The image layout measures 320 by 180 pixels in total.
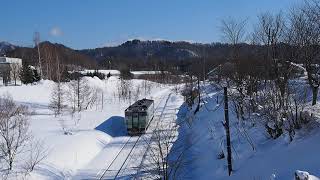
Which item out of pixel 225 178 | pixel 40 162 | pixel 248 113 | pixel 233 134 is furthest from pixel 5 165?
pixel 248 113

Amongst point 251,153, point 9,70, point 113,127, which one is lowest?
point 113,127

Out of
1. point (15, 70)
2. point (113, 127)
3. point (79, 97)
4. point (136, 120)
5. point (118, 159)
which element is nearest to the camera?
point (118, 159)

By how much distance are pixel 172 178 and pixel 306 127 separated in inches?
300

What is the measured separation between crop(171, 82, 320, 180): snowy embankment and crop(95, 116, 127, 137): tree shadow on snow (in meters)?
6.23

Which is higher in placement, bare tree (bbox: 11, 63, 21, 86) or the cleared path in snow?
bare tree (bbox: 11, 63, 21, 86)

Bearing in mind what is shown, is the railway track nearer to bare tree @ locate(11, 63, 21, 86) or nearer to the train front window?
the train front window

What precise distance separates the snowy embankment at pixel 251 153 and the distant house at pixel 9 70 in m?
65.9

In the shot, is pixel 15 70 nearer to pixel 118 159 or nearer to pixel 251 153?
pixel 118 159

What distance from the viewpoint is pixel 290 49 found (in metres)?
27.4

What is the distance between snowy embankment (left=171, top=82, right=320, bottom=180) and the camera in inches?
730

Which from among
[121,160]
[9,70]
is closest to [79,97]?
[121,160]

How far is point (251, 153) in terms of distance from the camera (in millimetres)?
23656

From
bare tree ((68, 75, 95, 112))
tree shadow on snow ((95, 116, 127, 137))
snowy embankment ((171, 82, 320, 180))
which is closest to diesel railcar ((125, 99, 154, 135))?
tree shadow on snow ((95, 116, 127, 137))

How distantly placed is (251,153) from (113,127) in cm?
2111
